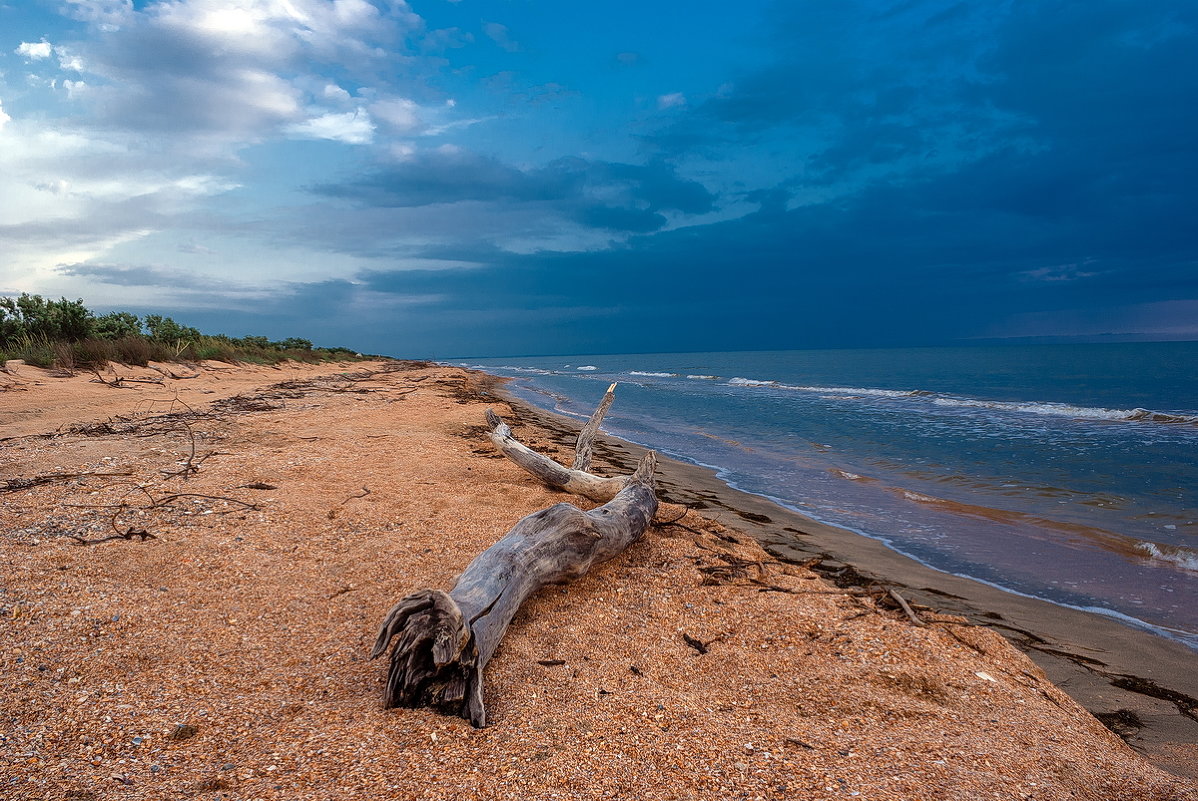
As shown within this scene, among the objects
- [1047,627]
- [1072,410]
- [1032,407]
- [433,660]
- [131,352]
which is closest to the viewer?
[433,660]

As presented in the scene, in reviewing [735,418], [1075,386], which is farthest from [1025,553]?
[1075,386]

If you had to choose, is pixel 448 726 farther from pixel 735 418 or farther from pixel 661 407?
pixel 661 407

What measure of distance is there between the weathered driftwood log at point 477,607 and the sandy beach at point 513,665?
131 millimetres

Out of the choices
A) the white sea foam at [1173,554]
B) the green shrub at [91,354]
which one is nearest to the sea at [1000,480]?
the white sea foam at [1173,554]

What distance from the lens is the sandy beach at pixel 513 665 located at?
2.11 metres

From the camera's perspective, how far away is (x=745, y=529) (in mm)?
6312

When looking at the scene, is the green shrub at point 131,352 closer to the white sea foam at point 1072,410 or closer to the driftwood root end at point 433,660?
the driftwood root end at point 433,660

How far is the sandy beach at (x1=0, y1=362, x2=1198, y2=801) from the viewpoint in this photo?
2111 millimetres

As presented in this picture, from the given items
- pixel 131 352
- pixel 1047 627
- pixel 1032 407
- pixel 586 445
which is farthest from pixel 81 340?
pixel 1032 407

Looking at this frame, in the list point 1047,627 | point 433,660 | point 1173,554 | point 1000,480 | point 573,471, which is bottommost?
point 1047,627

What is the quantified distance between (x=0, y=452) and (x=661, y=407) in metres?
18.5

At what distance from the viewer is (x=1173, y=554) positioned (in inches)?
237

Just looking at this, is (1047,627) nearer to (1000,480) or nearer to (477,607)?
(477,607)

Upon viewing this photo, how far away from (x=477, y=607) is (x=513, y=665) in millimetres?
354
